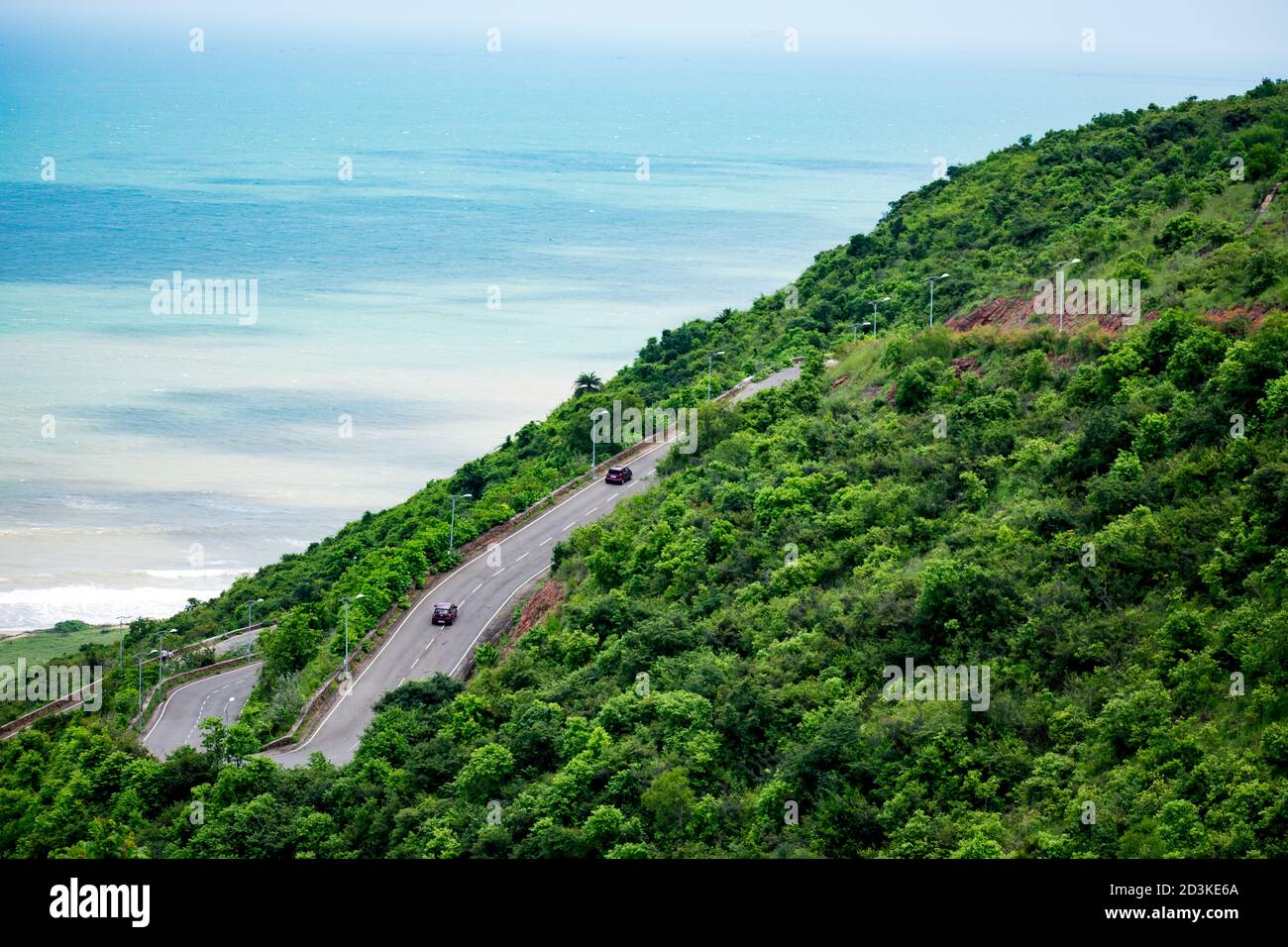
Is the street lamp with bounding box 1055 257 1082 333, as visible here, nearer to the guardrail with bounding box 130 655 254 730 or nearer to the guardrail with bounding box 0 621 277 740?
the guardrail with bounding box 130 655 254 730

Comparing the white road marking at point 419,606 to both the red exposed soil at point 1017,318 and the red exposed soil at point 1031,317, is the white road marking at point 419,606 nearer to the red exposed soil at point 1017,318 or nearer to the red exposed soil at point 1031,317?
the red exposed soil at point 1017,318

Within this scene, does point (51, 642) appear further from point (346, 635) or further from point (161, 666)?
point (346, 635)

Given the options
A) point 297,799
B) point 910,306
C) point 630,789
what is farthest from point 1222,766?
point 910,306

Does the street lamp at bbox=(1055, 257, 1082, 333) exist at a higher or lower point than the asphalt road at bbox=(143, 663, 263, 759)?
higher

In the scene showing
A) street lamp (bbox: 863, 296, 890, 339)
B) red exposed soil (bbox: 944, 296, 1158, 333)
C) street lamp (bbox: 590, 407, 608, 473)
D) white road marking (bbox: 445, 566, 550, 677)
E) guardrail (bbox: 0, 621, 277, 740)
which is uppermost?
street lamp (bbox: 863, 296, 890, 339)

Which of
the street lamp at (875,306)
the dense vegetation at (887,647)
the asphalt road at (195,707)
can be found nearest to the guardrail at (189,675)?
the asphalt road at (195,707)

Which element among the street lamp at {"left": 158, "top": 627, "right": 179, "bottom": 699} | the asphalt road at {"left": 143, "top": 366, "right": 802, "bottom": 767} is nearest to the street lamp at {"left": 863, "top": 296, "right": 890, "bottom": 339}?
the asphalt road at {"left": 143, "top": 366, "right": 802, "bottom": 767}
